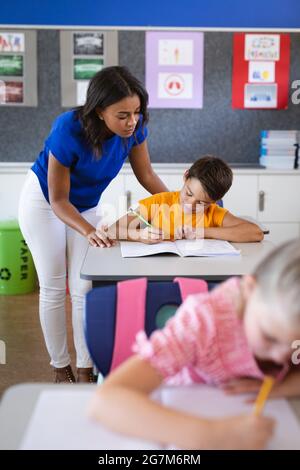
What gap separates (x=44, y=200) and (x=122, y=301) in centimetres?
97

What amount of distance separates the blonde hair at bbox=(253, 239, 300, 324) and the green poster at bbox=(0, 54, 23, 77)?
3156mm

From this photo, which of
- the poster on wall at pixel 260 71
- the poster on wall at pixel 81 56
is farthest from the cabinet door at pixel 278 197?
the poster on wall at pixel 81 56

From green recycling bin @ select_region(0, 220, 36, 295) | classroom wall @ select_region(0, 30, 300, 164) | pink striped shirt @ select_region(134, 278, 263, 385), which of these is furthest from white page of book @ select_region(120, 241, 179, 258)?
classroom wall @ select_region(0, 30, 300, 164)

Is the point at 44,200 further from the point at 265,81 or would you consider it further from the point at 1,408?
the point at 265,81

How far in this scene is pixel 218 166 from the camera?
194 centimetres

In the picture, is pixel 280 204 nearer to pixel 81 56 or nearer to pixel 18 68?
pixel 81 56

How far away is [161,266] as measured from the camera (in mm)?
1622

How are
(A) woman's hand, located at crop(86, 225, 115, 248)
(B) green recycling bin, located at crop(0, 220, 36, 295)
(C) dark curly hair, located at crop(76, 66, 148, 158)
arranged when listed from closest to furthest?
(C) dark curly hair, located at crop(76, 66, 148, 158)
(A) woman's hand, located at crop(86, 225, 115, 248)
(B) green recycling bin, located at crop(0, 220, 36, 295)

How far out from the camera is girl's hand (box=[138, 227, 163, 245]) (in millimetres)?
1890

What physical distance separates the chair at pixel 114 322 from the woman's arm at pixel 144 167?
105 centimetres

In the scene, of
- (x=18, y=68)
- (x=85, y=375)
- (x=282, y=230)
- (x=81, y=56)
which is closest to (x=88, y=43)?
(x=81, y=56)

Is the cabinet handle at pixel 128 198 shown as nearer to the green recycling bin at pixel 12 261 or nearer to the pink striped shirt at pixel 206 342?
the green recycling bin at pixel 12 261

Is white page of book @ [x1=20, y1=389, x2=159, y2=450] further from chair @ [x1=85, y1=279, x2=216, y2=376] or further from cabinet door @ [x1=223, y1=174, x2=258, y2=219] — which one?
cabinet door @ [x1=223, y1=174, x2=258, y2=219]

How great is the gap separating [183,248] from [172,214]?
0.23m
